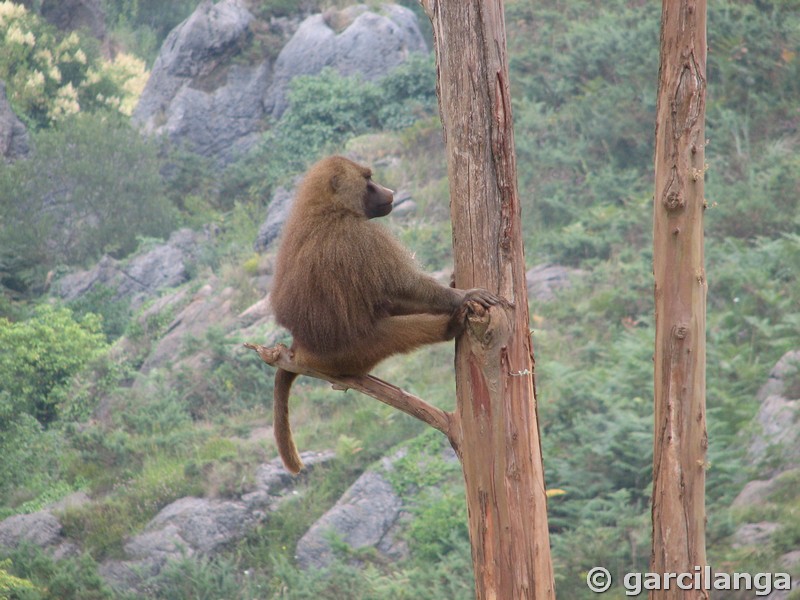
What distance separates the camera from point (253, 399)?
11.0 m

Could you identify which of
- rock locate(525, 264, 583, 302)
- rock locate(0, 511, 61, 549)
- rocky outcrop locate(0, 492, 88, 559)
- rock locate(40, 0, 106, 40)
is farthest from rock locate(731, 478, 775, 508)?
rock locate(40, 0, 106, 40)

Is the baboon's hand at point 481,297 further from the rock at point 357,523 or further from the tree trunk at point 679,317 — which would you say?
the rock at point 357,523

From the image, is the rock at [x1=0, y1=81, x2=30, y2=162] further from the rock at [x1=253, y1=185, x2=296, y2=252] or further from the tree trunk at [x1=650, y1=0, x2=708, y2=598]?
the tree trunk at [x1=650, y1=0, x2=708, y2=598]

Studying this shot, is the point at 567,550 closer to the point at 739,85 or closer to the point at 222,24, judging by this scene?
the point at 739,85

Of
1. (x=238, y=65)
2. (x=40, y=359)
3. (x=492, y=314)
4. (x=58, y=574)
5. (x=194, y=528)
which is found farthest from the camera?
(x=238, y=65)

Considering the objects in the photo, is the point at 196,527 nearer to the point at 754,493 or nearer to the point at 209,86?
the point at 754,493

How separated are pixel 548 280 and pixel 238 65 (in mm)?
10312

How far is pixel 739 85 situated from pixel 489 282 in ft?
31.9

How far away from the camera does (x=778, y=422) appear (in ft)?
22.1

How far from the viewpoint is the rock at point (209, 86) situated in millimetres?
17578

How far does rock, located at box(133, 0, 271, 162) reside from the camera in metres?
17.6

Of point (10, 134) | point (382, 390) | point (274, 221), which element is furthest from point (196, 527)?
point (10, 134)

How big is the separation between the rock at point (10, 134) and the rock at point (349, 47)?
220 inches

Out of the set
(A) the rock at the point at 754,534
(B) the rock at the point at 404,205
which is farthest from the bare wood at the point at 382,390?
(B) the rock at the point at 404,205
